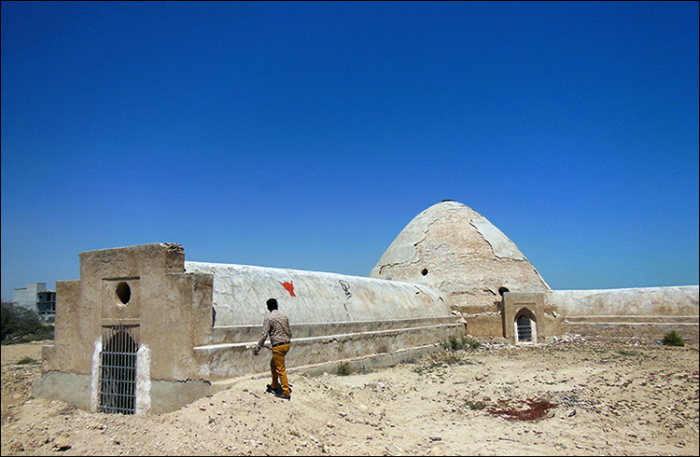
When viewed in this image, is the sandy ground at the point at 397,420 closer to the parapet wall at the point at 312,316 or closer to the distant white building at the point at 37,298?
the parapet wall at the point at 312,316

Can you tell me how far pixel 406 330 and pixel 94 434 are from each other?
341 inches

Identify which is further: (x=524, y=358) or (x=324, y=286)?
(x=524, y=358)

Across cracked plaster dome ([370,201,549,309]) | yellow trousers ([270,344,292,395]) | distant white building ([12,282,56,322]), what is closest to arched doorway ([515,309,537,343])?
cracked plaster dome ([370,201,549,309])

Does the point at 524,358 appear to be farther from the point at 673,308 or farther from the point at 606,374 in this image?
the point at 673,308

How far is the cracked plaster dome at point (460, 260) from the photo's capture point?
17688mm

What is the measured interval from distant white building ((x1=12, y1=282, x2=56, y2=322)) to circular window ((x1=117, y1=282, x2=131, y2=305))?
27012 mm

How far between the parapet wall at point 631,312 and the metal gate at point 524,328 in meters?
2.13

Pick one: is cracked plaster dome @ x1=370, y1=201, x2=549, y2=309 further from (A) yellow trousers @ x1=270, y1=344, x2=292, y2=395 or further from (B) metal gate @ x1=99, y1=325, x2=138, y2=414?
(B) metal gate @ x1=99, y1=325, x2=138, y2=414

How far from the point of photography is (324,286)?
36.6 ft

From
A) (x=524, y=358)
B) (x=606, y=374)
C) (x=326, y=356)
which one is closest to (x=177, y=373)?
(x=326, y=356)

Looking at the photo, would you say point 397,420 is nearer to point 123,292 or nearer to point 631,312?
point 123,292

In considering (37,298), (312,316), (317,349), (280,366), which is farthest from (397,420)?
(37,298)

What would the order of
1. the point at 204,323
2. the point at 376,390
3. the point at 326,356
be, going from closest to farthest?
the point at 204,323
the point at 376,390
the point at 326,356

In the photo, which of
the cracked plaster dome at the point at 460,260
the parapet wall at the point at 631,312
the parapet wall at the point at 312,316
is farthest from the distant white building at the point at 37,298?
the parapet wall at the point at 631,312
